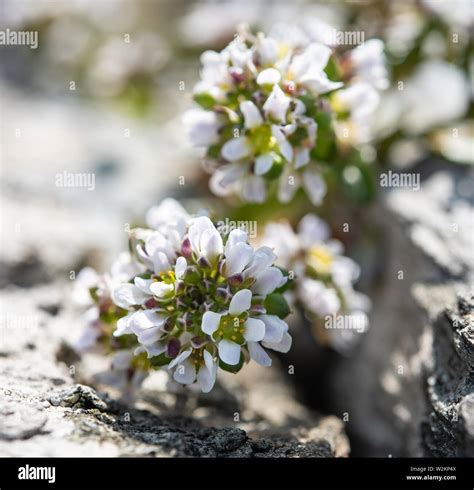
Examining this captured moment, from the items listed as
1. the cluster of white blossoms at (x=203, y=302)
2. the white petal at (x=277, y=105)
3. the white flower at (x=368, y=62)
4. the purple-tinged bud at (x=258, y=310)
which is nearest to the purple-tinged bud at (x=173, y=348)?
the cluster of white blossoms at (x=203, y=302)

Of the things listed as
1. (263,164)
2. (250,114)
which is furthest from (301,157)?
(250,114)

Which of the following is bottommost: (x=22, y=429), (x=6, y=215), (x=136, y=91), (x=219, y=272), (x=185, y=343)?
(x=22, y=429)

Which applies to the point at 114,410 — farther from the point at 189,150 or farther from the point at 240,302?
the point at 189,150

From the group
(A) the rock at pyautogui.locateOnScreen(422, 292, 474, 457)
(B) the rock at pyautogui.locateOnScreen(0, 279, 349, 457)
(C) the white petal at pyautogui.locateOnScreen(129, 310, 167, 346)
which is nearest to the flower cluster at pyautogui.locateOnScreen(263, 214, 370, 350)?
(B) the rock at pyautogui.locateOnScreen(0, 279, 349, 457)

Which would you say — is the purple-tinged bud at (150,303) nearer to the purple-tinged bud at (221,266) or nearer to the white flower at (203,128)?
the purple-tinged bud at (221,266)

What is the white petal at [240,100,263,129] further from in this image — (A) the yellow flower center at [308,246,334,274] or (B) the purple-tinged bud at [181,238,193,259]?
(A) the yellow flower center at [308,246,334,274]
